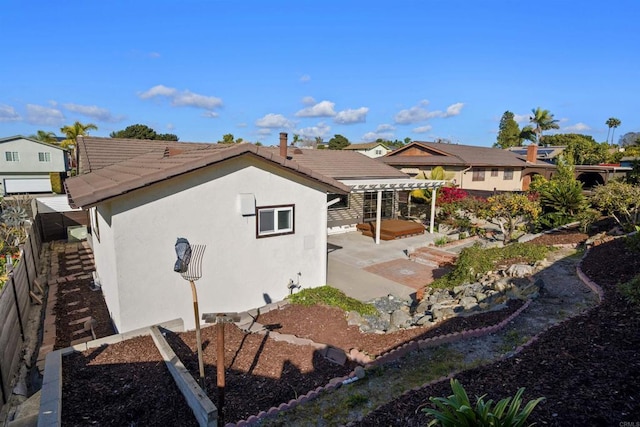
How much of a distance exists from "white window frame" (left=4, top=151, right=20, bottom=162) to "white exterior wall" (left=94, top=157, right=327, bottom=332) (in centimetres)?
4322

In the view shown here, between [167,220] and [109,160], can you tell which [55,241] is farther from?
[167,220]

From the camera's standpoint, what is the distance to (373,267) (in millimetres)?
13234

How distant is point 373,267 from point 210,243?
7041 millimetres

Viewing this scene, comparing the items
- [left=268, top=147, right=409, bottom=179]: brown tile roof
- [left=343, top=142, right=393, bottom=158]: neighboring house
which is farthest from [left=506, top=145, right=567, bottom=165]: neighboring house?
[left=268, top=147, right=409, bottom=179]: brown tile roof

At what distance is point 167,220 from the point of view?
24.1 feet

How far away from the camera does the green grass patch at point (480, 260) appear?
10469 millimetres

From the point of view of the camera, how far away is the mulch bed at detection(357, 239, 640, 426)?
3.48m

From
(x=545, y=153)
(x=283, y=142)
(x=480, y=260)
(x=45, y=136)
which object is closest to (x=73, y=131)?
(x=45, y=136)

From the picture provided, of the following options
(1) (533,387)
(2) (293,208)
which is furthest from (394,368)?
(2) (293,208)

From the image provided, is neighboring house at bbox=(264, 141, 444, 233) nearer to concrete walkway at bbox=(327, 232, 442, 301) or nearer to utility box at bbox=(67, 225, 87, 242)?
concrete walkway at bbox=(327, 232, 442, 301)

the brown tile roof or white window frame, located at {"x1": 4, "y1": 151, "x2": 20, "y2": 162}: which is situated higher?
white window frame, located at {"x1": 4, "y1": 151, "x2": 20, "y2": 162}

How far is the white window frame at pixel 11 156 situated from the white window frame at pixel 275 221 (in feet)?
149

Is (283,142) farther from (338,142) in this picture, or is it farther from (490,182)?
(338,142)

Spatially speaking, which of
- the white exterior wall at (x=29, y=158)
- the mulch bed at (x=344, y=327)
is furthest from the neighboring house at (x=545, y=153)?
the white exterior wall at (x=29, y=158)
